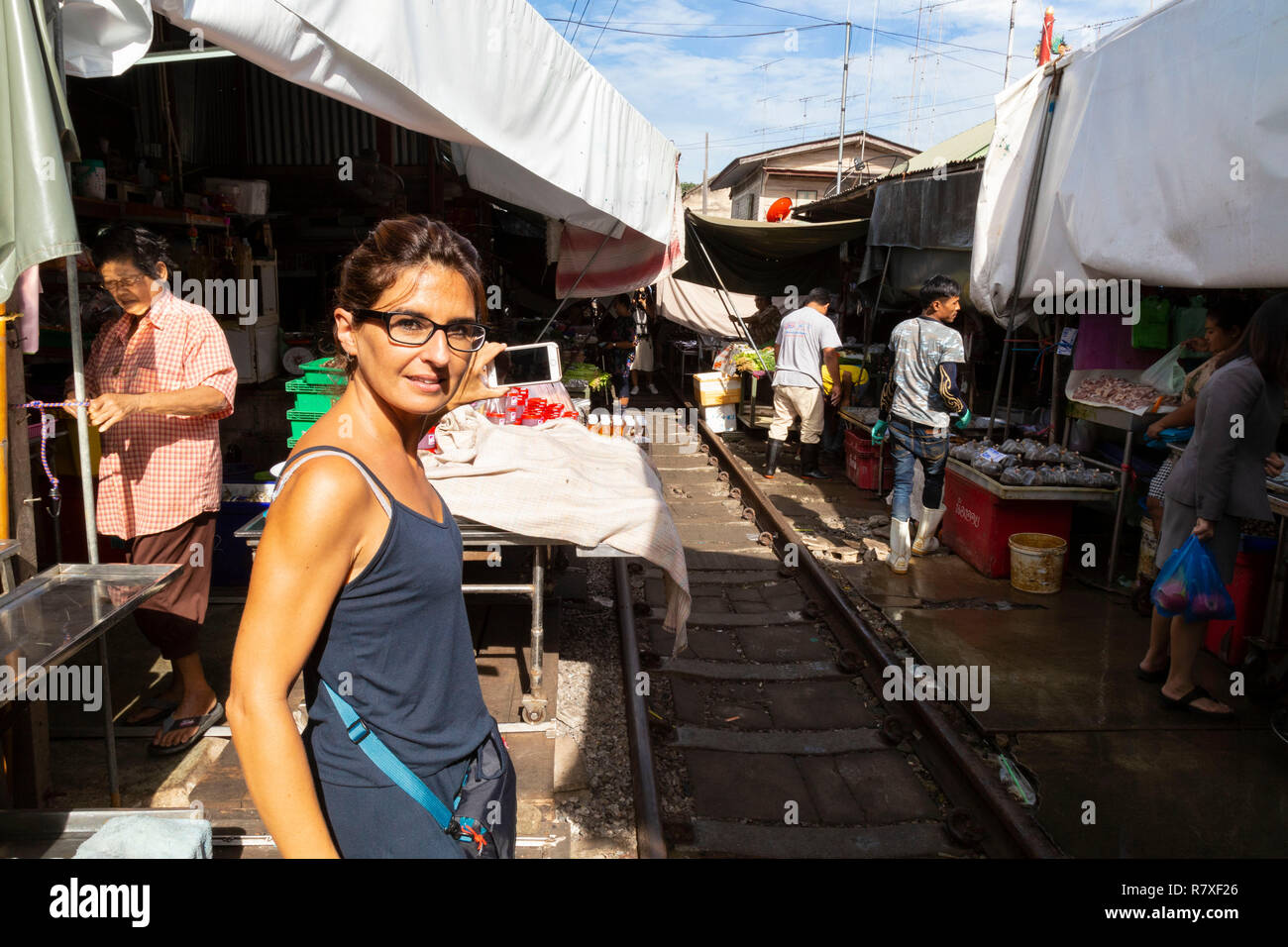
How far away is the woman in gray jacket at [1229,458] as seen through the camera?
446 centimetres

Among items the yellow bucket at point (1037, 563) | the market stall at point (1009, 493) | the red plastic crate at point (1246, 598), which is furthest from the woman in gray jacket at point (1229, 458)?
the market stall at point (1009, 493)

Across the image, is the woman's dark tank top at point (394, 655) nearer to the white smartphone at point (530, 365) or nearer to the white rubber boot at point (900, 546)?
the white smartphone at point (530, 365)

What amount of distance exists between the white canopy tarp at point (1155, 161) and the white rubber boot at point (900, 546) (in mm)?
2320

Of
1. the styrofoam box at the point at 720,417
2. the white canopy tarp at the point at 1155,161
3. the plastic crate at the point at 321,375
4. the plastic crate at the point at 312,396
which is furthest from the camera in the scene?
the styrofoam box at the point at 720,417

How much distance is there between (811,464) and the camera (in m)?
11.2

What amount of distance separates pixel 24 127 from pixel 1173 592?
5.46 meters

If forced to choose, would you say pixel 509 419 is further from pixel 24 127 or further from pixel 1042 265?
pixel 1042 265

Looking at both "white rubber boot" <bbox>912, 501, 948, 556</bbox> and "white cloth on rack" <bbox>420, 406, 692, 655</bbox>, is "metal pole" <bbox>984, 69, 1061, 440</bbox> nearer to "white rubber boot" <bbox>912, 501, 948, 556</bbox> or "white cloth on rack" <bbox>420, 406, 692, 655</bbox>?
"white rubber boot" <bbox>912, 501, 948, 556</bbox>

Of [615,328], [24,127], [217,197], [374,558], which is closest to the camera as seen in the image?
[374,558]

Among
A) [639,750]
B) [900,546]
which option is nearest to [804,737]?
[639,750]

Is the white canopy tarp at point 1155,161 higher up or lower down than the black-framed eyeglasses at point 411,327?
higher up

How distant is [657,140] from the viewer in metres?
7.91

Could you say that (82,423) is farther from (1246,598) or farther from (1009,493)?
(1246,598)
